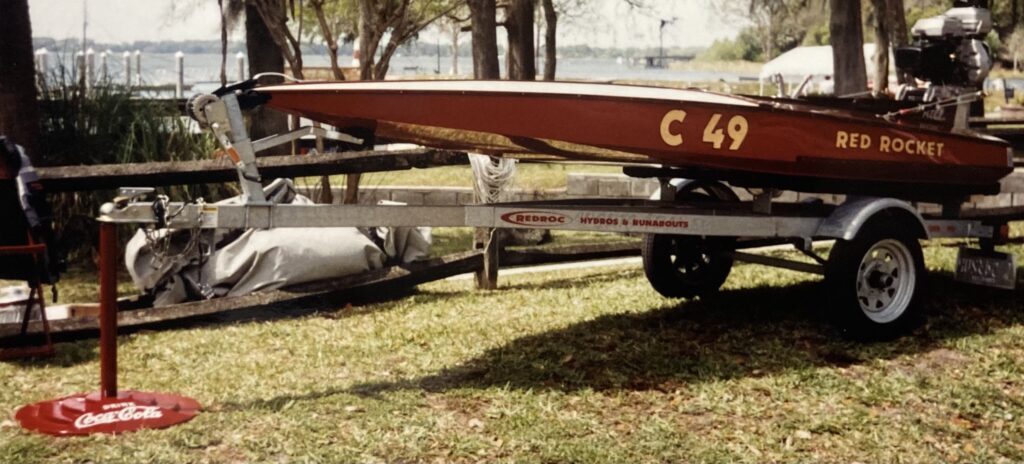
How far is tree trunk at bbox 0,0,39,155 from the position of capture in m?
10.1

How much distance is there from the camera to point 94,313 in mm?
7613

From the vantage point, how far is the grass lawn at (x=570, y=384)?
16.2 feet

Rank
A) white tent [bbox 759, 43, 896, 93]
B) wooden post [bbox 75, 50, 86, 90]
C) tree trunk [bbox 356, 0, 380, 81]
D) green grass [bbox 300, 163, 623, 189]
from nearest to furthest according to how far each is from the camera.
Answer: wooden post [bbox 75, 50, 86, 90] < tree trunk [bbox 356, 0, 380, 81] < green grass [bbox 300, 163, 623, 189] < white tent [bbox 759, 43, 896, 93]

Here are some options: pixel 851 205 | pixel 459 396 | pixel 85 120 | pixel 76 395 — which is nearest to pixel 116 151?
pixel 85 120

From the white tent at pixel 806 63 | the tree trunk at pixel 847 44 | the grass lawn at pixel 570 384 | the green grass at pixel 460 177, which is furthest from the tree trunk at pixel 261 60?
the white tent at pixel 806 63

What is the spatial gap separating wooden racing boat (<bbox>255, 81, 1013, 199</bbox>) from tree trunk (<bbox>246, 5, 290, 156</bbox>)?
762 cm

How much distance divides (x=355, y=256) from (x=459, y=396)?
2.70 metres

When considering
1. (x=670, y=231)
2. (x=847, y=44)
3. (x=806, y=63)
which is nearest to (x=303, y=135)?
(x=670, y=231)

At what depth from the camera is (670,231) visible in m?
6.29

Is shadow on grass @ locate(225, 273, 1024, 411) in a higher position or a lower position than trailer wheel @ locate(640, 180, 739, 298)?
lower

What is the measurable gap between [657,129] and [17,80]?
651 cm

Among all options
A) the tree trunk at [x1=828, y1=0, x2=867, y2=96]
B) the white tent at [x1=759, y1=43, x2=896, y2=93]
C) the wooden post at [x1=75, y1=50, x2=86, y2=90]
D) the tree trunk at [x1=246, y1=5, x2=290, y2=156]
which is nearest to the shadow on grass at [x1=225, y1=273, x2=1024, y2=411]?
the wooden post at [x1=75, y1=50, x2=86, y2=90]

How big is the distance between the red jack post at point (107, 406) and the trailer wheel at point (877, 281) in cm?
→ 357

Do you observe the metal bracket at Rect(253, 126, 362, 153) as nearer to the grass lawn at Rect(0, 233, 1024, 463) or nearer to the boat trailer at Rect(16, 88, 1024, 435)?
the boat trailer at Rect(16, 88, 1024, 435)
